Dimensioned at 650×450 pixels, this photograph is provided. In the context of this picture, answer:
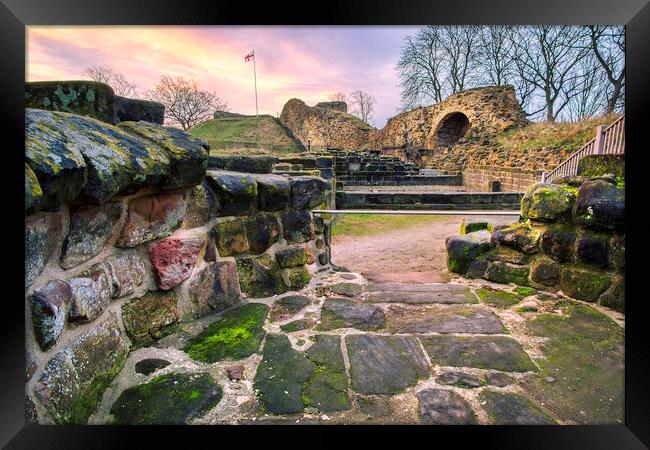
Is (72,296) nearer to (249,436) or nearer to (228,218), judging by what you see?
(249,436)

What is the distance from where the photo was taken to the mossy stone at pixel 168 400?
131cm

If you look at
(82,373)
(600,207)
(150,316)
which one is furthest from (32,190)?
(600,207)

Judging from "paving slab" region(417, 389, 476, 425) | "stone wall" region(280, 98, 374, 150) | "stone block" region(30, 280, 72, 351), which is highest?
"stone wall" region(280, 98, 374, 150)

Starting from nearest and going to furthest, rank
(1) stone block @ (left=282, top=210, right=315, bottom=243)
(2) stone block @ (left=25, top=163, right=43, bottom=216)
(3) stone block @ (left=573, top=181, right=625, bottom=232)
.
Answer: (2) stone block @ (left=25, top=163, right=43, bottom=216) → (3) stone block @ (left=573, top=181, right=625, bottom=232) → (1) stone block @ (left=282, top=210, right=315, bottom=243)

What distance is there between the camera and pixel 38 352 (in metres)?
1.12

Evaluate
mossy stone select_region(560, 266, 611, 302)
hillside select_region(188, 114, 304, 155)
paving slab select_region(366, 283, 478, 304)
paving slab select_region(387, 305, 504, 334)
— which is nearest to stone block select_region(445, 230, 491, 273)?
paving slab select_region(366, 283, 478, 304)

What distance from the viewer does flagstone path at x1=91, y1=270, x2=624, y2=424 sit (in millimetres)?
1381

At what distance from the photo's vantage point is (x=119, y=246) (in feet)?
5.27

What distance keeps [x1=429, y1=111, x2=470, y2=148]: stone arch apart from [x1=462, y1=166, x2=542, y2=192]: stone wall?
6227mm

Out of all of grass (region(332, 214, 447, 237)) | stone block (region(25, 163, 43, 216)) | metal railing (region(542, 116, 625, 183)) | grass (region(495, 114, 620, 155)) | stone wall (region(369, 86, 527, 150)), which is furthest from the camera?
stone wall (region(369, 86, 527, 150))

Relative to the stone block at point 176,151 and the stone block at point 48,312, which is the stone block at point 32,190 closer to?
the stone block at point 48,312

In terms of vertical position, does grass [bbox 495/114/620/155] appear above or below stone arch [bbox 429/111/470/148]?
below

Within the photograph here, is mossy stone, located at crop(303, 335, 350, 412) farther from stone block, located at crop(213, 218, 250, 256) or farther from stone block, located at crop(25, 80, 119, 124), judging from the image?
stone block, located at crop(25, 80, 119, 124)
